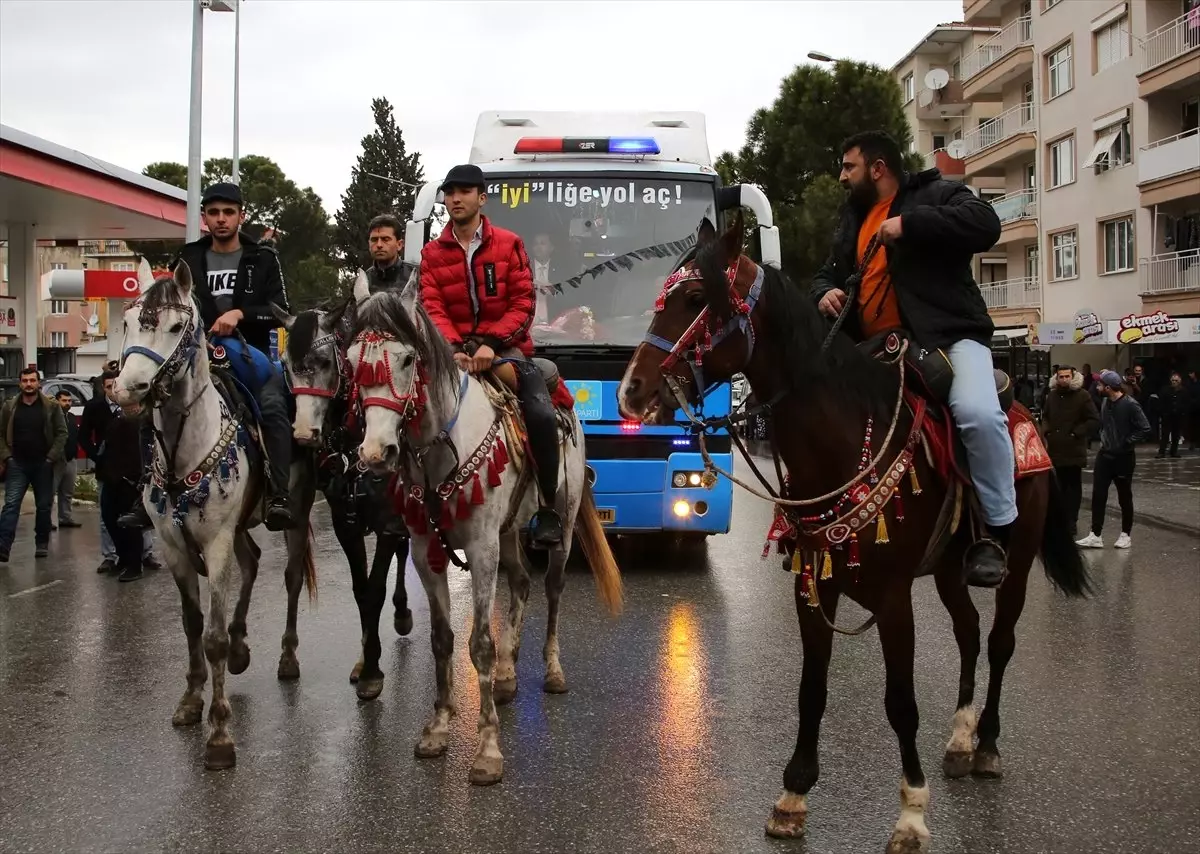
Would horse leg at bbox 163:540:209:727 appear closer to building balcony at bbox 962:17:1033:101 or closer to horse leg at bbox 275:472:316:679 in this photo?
horse leg at bbox 275:472:316:679

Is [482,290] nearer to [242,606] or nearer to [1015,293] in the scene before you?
[242,606]

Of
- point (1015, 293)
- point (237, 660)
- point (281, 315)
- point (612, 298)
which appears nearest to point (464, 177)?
point (281, 315)

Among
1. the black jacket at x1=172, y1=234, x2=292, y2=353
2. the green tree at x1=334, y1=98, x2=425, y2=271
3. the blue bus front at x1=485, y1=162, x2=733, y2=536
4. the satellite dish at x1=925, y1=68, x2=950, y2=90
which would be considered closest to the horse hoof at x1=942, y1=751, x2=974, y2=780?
the black jacket at x1=172, y1=234, x2=292, y2=353

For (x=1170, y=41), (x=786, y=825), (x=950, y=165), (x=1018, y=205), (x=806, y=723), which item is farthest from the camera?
(x=950, y=165)

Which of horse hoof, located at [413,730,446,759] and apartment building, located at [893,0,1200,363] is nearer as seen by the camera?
horse hoof, located at [413,730,446,759]

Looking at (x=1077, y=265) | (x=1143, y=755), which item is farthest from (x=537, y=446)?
(x=1077, y=265)

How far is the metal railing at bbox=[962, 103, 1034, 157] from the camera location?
4334 centimetres

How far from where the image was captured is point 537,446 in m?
6.36

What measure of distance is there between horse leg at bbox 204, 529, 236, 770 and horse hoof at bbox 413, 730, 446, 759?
0.86 m

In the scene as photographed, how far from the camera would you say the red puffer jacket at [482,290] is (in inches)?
250

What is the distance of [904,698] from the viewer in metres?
4.54

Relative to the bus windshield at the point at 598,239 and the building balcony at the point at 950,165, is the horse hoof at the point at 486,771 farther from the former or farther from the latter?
the building balcony at the point at 950,165

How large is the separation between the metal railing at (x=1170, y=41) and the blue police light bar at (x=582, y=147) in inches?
1001

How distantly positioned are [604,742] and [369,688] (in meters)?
1.55
